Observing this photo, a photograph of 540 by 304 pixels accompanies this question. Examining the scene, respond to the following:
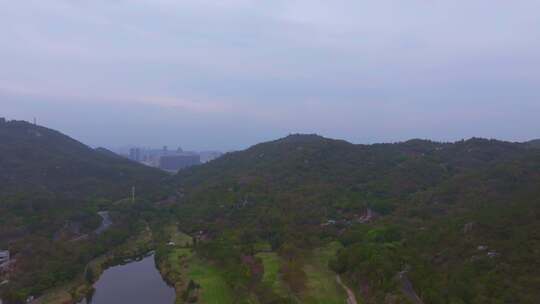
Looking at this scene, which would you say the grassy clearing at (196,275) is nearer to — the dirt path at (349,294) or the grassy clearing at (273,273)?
the grassy clearing at (273,273)

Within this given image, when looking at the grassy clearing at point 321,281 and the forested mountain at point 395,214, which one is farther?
the grassy clearing at point 321,281

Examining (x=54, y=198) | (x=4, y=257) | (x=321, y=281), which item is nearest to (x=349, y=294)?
(x=321, y=281)

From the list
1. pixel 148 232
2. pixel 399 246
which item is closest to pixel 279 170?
pixel 148 232

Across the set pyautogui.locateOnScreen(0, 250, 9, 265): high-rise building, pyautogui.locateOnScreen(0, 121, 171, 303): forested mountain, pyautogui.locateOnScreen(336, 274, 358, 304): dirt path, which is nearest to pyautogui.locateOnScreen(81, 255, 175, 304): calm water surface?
pyautogui.locateOnScreen(0, 121, 171, 303): forested mountain

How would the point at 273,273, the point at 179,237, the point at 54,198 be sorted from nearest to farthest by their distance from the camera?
the point at 273,273 < the point at 179,237 < the point at 54,198

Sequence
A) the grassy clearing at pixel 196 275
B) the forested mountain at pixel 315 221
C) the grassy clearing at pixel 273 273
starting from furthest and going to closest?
the grassy clearing at pixel 196 275, the grassy clearing at pixel 273 273, the forested mountain at pixel 315 221

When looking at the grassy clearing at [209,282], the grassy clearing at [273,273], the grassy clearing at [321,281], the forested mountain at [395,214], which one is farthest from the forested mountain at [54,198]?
the grassy clearing at [321,281]

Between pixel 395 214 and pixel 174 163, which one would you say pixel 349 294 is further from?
pixel 174 163
